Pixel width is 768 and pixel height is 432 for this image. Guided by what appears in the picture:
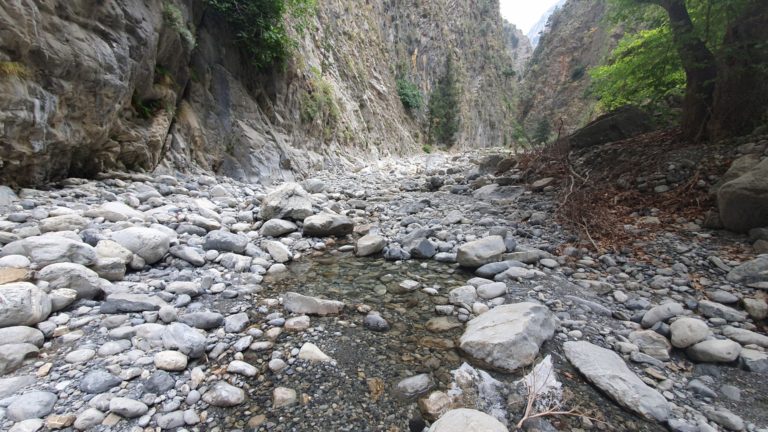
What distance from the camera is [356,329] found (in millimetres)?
2463

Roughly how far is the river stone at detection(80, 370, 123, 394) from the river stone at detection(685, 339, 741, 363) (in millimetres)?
3508

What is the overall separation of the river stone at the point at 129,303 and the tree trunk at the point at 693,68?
7.20 m

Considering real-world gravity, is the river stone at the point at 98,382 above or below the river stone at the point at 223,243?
below

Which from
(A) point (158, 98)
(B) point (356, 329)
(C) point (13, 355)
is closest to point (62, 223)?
(C) point (13, 355)

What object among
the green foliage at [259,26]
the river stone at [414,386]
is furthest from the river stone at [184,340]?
the green foliage at [259,26]

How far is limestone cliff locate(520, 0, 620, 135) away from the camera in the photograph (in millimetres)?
37372

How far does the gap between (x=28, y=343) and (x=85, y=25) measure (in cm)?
436

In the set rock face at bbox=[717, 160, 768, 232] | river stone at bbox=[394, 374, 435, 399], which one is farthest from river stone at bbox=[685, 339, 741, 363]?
rock face at bbox=[717, 160, 768, 232]

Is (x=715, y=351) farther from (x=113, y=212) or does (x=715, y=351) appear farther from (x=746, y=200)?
(x=113, y=212)

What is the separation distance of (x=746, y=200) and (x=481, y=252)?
2.68m

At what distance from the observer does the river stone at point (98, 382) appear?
160 centimetres

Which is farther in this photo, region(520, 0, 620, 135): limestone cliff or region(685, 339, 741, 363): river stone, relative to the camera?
region(520, 0, 620, 135): limestone cliff

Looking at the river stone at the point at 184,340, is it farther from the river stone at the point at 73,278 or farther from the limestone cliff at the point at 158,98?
the limestone cliff at the point at 158,98

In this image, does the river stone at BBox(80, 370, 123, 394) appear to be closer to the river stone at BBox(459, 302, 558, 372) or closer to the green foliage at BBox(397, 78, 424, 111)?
the river stone at BBox(459, 302, 558, 372)
